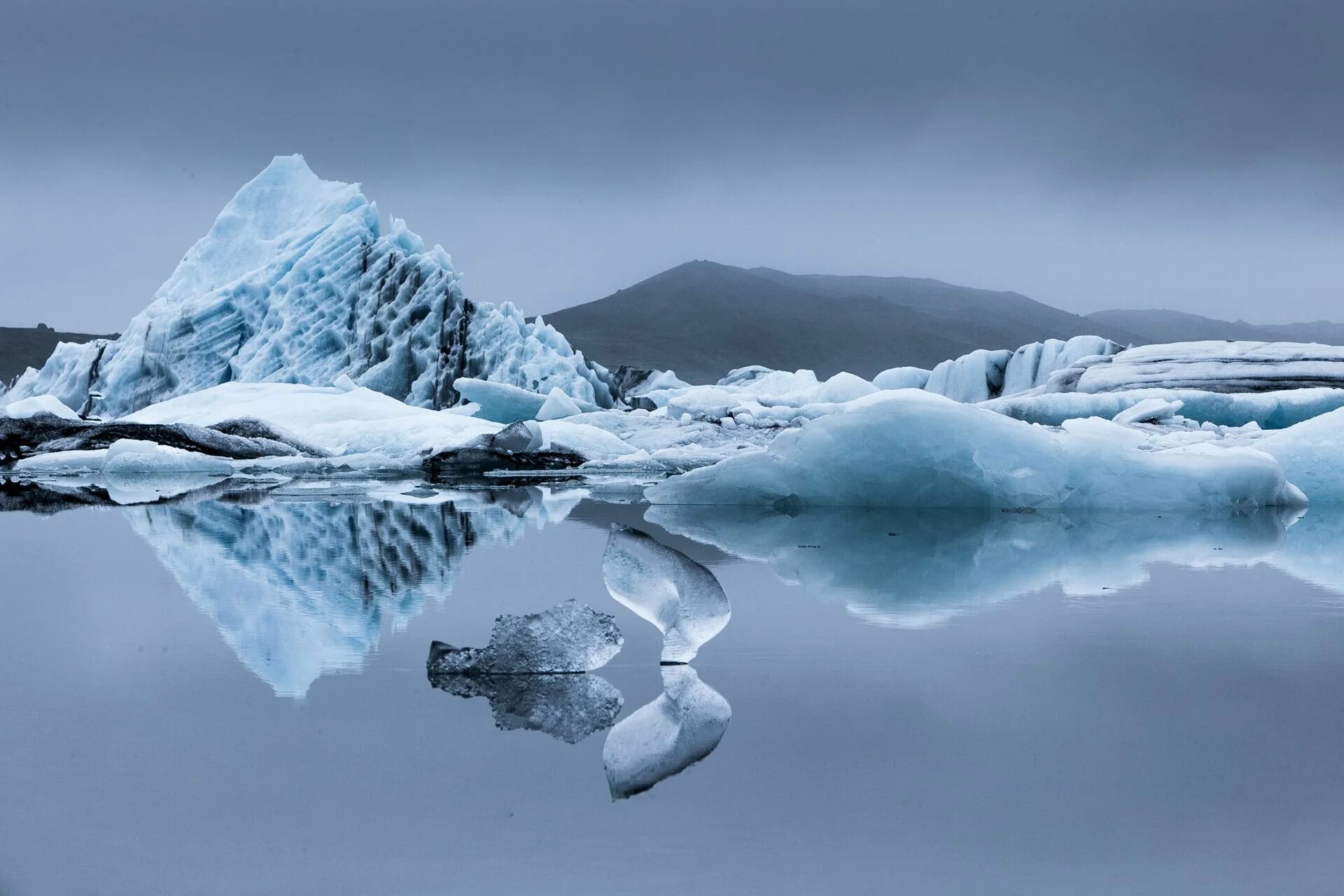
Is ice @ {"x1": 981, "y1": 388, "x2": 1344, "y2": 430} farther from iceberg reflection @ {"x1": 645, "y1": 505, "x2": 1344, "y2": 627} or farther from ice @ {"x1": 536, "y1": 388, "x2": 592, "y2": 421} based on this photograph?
iceberg reflection @ {"x1": 645, "y1": 505, "x2": 1344, "y2": 627}

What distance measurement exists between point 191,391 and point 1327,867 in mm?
18784

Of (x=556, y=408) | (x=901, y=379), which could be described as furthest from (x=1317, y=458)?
(x=901, y=379)

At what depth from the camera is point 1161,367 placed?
1678cm

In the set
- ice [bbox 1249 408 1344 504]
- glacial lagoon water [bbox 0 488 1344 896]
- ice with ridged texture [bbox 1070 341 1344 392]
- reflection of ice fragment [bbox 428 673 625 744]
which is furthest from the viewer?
ice with ridged texture [bbox 1070 341 1344 392]

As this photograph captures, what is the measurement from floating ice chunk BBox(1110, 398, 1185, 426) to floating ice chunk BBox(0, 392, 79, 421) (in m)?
12.0

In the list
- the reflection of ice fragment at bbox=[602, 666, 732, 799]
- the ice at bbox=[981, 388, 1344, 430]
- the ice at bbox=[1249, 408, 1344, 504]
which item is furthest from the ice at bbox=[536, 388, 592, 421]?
the reflection of ice fragment at bbox=[602, 666, 732, 799]

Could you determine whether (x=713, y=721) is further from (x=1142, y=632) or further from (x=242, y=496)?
(x=242, y=496)

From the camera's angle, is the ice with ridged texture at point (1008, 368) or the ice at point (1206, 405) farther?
the ice with ridged texture at point (1008, 368)

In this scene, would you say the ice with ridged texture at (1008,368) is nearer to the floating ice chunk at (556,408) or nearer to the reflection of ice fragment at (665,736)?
the floating ice chunk at (556,408)

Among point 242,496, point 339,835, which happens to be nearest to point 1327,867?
point 339,835

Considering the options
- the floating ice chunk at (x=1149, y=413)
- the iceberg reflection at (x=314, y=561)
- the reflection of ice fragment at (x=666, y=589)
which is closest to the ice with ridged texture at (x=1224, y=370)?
the floating ice chunk at (x=1149, y=413)

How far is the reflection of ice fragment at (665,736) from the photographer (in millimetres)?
1788

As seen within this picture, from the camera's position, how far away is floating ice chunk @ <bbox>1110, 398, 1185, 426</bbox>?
12.9 m

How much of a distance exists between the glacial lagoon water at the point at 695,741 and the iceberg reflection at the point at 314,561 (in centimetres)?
3
